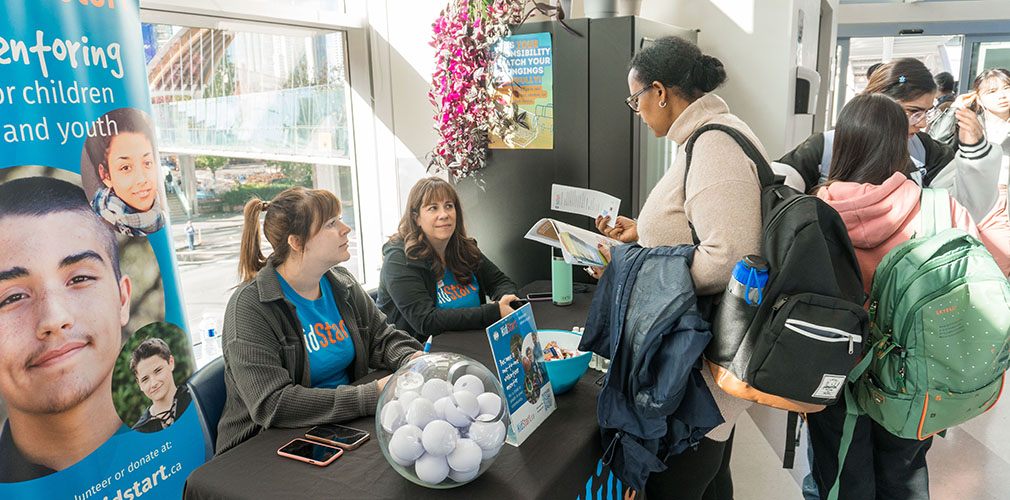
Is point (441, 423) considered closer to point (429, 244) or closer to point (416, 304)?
point (416, 304)

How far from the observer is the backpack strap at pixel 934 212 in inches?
64.8

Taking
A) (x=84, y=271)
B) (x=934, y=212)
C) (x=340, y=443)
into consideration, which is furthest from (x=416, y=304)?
(x=934, y=212)

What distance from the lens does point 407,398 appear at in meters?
1.24

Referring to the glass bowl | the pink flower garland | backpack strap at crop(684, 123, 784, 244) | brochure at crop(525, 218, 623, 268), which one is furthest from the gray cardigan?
the pink flower garland

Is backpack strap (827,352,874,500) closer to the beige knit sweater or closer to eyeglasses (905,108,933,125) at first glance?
the beige knit sweater

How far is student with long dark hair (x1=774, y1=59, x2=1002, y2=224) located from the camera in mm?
2258

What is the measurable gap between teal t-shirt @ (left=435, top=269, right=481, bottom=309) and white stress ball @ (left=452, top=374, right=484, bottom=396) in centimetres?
116

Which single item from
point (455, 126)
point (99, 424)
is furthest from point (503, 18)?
point (99, 424)

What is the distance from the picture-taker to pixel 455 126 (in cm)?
297

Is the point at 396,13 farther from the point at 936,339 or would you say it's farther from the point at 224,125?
the point at 936,339

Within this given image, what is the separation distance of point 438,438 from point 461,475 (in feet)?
0.34

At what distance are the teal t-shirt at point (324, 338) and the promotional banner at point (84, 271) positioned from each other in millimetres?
561

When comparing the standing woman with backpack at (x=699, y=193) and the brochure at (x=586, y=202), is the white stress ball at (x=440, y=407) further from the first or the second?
the brochure at (x=586, y=202)

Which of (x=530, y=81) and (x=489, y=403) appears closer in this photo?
(x=489, y=403)
